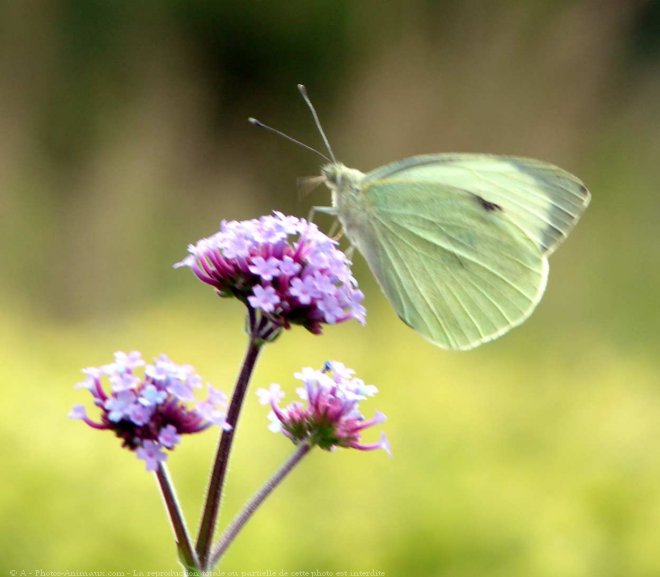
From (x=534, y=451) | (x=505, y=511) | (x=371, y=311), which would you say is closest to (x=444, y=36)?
(x=371, y=311)

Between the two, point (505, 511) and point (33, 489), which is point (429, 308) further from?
point (33, 489)

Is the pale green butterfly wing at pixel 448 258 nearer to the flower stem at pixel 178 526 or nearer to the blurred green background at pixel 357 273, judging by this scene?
the flower stem at pixel 178 526

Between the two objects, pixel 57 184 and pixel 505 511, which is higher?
pixel 57 184

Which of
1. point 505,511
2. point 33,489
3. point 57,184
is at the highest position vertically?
point 57,184

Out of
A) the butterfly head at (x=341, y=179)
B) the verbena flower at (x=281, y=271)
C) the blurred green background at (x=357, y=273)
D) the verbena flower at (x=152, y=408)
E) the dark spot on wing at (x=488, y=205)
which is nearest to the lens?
the verbena flower at (x=152, y=408)

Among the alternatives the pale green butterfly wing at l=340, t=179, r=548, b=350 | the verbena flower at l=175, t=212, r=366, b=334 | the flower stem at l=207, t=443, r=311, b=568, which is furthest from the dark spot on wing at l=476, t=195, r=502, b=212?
the flower stem at l=207, t=443, r=311, b=568

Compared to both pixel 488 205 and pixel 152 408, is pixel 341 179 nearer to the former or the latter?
pixel 488 205

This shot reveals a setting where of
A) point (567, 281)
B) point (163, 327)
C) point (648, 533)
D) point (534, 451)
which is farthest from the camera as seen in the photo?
point (567, 281)

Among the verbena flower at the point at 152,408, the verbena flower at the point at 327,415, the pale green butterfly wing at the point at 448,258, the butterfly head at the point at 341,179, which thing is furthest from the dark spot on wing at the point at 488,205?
the verbena flower at the point at 152,408
